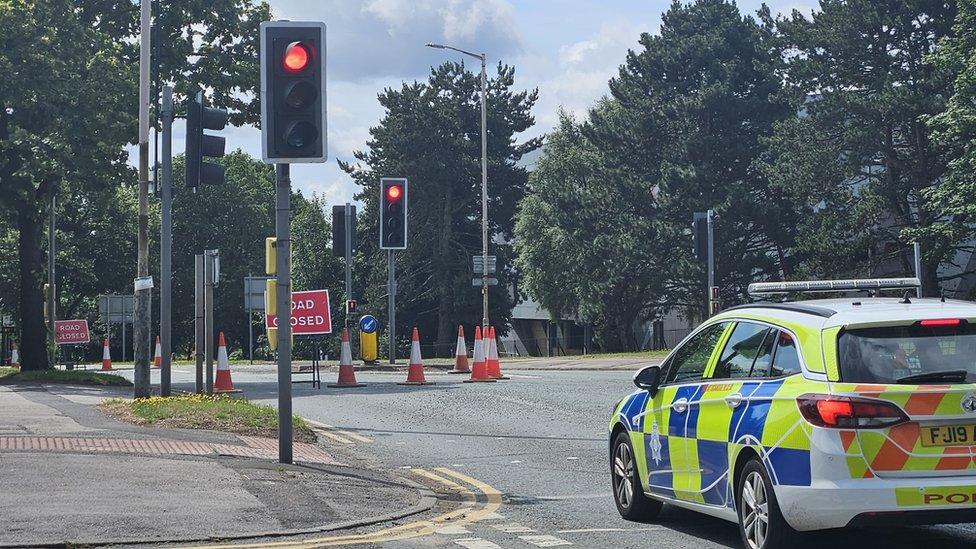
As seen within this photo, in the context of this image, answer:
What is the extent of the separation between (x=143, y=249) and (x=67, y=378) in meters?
9.02

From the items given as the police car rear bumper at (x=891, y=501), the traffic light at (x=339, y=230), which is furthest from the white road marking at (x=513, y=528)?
the traffic light at (x=339, y=230)

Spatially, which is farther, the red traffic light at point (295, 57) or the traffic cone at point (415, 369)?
the traffic cone at point (415, 369)

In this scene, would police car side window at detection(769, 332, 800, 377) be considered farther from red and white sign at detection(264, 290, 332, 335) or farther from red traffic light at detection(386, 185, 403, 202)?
red traffic light at detection(386, 185, 403, 202)

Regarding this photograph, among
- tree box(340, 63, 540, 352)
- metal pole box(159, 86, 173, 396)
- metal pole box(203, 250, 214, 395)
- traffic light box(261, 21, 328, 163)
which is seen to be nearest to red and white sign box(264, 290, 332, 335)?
metal pole box(203, 250, 214, 395)

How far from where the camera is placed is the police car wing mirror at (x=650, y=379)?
9.68 metres

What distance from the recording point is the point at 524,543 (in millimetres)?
8781

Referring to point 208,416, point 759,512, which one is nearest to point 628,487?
point 759,512

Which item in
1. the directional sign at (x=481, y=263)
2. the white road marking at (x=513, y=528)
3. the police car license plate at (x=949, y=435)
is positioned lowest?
the white road marking at (x=513, y=528)

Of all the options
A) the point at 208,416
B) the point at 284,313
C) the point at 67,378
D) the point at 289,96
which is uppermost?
the point at 289,96

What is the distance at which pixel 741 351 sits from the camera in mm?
8570

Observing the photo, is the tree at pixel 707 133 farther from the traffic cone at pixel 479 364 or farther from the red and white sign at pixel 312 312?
the red and white sign at pixel 312 312

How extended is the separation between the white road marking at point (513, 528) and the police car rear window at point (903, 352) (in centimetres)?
274

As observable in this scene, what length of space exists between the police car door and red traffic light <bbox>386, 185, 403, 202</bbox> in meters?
24.4

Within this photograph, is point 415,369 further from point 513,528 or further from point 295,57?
point 513,528
